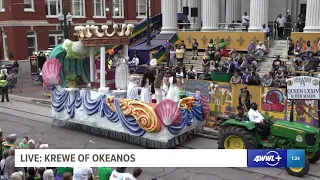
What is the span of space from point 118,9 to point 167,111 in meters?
33.6

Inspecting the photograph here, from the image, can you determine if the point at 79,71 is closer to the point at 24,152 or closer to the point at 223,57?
the point at 24,152

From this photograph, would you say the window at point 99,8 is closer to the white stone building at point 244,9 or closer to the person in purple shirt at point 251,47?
the white stone building at point 244,9

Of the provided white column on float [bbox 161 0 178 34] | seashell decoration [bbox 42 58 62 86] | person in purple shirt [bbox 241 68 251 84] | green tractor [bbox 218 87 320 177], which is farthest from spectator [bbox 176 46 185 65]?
green tractor [bbox 218 87 320 177]

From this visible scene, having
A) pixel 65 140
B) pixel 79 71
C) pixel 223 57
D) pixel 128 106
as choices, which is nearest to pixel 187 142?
pixel 128 106

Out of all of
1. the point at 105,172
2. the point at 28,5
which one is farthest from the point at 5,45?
the point at 105,172

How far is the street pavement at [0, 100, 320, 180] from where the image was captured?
10.0 m

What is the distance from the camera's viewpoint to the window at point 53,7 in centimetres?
3562

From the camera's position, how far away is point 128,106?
1223 centimetres

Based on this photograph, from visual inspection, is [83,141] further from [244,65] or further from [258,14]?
[258,14]

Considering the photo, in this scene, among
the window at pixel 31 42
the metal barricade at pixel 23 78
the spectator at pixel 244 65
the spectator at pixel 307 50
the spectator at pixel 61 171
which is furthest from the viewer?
the window at pixel 31 42

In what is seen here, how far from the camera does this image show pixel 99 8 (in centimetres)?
4091

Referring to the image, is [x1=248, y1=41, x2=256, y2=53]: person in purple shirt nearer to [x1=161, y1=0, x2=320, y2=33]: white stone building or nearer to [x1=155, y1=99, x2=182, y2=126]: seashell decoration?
[x1=161, y1=0, x2=320, y2=33]: white stone building

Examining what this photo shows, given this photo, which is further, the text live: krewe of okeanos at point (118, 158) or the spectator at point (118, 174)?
the text live: krewe of okeanos at point (118, 158)

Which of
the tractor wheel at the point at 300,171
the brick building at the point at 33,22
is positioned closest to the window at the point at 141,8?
the brick building at the point at 33,22
